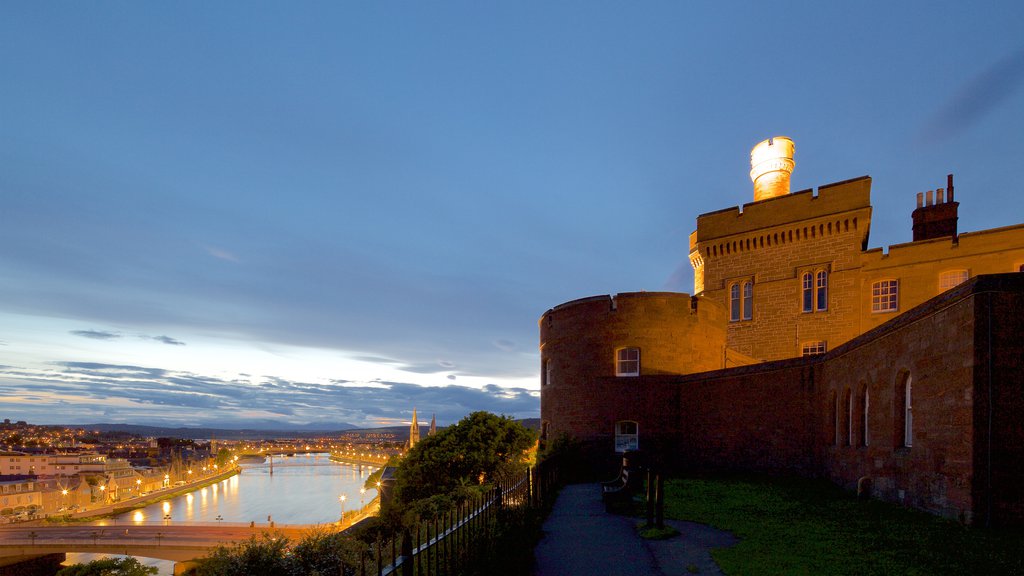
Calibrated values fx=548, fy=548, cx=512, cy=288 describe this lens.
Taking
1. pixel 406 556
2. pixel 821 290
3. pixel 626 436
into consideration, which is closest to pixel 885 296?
pixel 821 290

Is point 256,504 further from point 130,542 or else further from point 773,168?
point 773,168

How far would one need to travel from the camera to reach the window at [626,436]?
2211 centimetres

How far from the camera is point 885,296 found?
26391 mm

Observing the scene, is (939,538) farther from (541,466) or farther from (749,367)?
(749,367)

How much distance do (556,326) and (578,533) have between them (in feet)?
48.7

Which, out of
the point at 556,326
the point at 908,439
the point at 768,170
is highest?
the point at 768,170

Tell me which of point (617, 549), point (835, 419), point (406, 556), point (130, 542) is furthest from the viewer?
point (130, 542)

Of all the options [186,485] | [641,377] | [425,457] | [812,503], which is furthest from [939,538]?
[186,485]

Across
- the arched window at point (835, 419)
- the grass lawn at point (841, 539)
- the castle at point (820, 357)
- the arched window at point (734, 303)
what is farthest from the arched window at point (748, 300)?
the grass lawn at point (841, 539)

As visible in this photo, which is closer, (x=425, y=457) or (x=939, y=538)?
(x=939, y=538)

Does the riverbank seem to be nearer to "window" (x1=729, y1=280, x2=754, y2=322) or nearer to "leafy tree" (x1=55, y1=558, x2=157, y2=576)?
"leafy tree" (x1=55, y1=558, x2=157, y2=576)

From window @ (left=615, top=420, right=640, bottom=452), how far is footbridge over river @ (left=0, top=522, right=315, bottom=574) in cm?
4034

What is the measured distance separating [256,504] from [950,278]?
125 meters

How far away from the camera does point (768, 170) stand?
3184 cm
